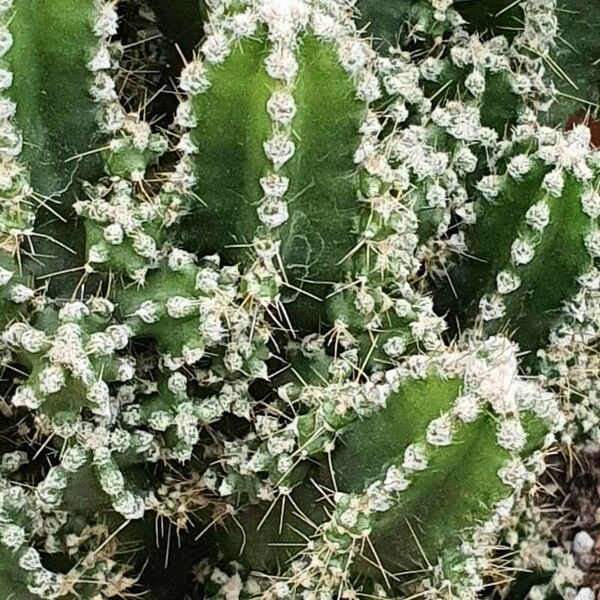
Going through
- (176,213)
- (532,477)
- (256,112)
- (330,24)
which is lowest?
(532,477)

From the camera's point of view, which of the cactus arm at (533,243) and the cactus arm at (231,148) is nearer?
the cactus arm at (231,148)

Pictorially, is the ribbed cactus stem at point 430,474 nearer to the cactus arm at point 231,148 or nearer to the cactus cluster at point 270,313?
the cactus cluster at point 270,313

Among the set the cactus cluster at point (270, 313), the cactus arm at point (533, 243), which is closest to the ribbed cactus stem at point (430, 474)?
the cactus cluster at point (270, 313)

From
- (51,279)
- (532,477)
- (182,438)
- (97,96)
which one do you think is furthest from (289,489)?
(97,96)

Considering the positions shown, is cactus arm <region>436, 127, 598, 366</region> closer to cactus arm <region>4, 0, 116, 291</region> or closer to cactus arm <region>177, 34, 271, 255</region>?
cactus arm <region>177, 34, 271, 255</region>

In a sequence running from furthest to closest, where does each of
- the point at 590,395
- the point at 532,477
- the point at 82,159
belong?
the point at 590,395 < the point at 82,159 < the point at 532,477

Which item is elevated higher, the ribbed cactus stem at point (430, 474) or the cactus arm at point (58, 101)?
the cactus arm at point (58, 101)

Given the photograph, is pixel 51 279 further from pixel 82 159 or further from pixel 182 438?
pixel 182 438

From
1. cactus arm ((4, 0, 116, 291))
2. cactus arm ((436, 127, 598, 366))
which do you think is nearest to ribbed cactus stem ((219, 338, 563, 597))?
cactus arm ((436, 127, 598, 366))
